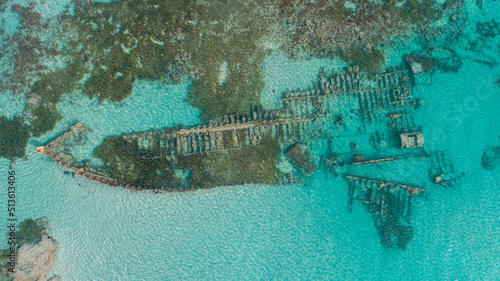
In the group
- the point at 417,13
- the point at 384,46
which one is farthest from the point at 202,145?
the point at 417,13

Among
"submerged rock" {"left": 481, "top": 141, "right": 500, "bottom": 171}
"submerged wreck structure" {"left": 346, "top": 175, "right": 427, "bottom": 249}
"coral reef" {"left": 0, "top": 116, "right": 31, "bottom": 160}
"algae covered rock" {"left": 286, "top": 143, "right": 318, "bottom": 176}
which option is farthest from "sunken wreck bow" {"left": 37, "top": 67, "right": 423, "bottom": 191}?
"submerged rock" {"left": 481, "top": 141, "right": 500, "bottom": 171}

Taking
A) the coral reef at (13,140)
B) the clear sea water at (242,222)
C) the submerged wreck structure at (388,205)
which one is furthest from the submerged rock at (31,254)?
the submerged wreck structure at (388,205)

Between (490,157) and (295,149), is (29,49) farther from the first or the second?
(490,157)

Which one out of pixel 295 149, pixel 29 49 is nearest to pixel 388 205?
pixel 295 149

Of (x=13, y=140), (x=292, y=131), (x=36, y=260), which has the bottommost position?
(x=36, y=260)

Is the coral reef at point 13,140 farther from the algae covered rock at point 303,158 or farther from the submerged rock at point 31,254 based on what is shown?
the algae covered rock at point 303,158

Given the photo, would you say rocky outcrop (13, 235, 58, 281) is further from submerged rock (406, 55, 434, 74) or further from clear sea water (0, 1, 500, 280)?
submerged rock (406, 55, 434, 74)

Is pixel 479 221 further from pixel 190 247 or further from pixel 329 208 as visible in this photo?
pixel 190 247
